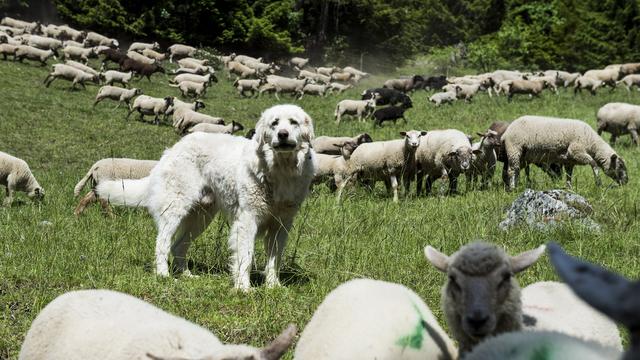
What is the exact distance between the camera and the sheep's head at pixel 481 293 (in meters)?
3.46

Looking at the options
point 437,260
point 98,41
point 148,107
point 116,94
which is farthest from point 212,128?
point 98,41

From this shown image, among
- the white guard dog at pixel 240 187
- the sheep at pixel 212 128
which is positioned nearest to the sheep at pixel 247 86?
the sheep at pixel 212 128

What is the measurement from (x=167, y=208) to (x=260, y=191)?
A: 1130 millimetres

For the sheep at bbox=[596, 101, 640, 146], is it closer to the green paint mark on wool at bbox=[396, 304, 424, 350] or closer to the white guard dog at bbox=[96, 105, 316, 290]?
the white guard dog at bbox=[96, 105, 316, 290]

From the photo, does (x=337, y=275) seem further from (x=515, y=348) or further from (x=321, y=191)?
(x=321, y=191)

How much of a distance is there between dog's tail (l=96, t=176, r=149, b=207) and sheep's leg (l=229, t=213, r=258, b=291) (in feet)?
5.11

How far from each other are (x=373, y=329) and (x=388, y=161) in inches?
433

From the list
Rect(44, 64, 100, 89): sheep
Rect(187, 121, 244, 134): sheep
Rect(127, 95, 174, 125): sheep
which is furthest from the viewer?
Rect(44, 64, 100, 89): sheep

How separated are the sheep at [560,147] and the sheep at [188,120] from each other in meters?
9.83

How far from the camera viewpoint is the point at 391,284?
4.22 m

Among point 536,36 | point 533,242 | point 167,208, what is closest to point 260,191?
point 167,208

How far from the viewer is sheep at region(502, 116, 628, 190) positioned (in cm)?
1437

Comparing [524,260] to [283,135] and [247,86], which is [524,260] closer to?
[283,135]

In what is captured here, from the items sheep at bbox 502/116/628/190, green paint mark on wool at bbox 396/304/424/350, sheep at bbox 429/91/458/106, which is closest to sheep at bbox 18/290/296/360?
green paint mark on wool at bbox 396/304/424/350
